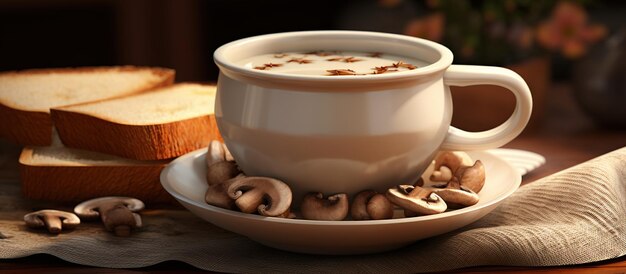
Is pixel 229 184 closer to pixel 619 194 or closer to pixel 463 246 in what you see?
pixel 463 246

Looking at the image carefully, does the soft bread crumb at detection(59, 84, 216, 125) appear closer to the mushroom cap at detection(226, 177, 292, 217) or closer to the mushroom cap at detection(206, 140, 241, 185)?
the mushroom cap at detection(206, 140, 241, 185)

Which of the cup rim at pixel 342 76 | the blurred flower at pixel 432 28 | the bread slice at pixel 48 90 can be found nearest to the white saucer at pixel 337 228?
the cup rim at pixel 342 76

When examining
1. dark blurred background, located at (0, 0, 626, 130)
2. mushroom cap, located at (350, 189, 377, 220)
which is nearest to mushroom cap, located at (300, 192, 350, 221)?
mushroom cap, located at (350, 189, 377, 220)

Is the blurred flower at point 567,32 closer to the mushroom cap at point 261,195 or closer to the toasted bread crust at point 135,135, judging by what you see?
the toasted bread crust at point 135,135

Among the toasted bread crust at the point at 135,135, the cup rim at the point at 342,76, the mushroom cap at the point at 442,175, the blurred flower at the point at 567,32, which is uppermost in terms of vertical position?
the cup rim at the point at 342,76

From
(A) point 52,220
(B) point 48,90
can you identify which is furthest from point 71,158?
(B) point 48,90

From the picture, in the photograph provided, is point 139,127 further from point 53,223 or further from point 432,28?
point 432,28
